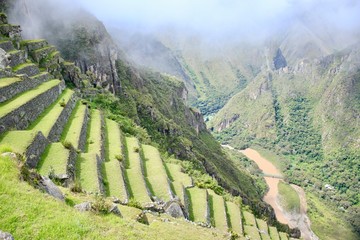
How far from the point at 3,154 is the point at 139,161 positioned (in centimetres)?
2092

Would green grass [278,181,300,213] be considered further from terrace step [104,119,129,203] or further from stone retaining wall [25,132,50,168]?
stone retaining wall [25,132,50,168]

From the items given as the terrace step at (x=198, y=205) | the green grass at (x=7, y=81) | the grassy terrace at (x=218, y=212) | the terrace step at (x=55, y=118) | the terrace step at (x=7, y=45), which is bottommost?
the grassy terrace at (x=218, y=212)

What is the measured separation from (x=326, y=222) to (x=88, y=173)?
133732 mm

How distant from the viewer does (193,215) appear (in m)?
31.7

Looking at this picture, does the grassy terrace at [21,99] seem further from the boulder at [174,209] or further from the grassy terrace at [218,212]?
the grassy terrace at [218,212]

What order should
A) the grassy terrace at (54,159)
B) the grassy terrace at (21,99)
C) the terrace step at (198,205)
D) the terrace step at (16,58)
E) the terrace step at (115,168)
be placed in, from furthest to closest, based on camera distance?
the terrace step at (16,58) < the terrace step at (198,205) < the grassy terrace at (21,99) < the terrace step at (115,168) < the grassy terrace at (54,159)

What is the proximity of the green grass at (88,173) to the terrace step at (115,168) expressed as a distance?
1282 mm

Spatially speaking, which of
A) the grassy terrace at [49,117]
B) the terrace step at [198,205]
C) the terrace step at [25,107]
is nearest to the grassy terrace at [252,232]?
the terrace step at [198,205]

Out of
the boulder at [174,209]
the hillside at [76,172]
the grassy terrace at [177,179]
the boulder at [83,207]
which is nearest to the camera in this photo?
the hillside at [76,172]

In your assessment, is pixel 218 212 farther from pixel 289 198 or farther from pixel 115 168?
pixel 289 198

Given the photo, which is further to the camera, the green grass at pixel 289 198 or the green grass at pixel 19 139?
the green grass at pixel 289 198

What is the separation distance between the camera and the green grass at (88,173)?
24.4 metres

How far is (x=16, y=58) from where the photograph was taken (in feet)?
139

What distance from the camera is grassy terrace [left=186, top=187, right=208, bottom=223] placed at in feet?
103
